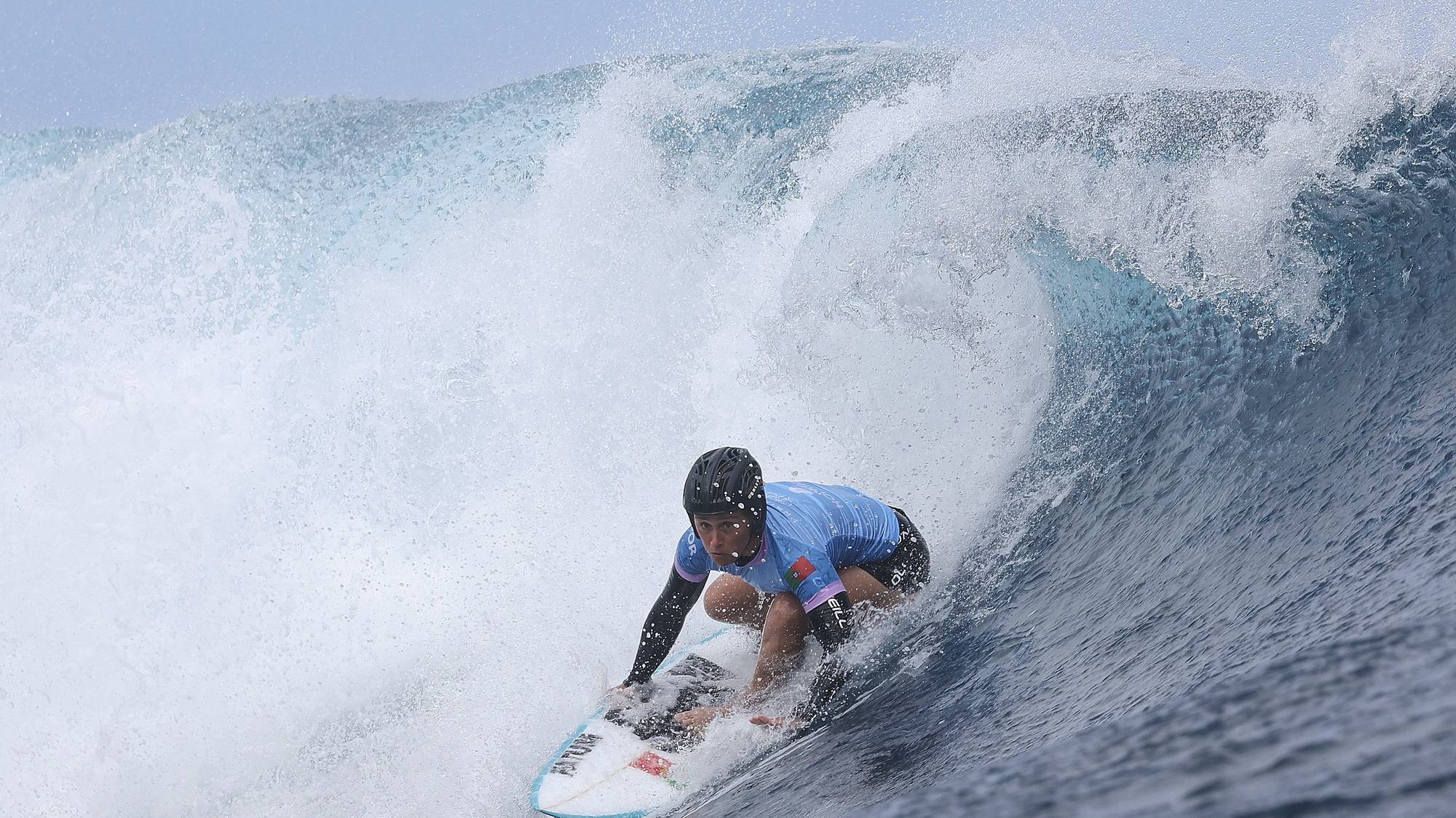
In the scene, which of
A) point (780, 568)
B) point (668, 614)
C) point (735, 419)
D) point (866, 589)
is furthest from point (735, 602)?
point (735, 419)

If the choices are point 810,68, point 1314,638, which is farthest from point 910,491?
point 810,68

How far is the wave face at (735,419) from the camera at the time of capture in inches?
148

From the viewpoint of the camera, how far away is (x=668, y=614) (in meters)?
4.34

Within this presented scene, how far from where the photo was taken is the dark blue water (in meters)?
1.09

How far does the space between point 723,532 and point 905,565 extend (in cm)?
120

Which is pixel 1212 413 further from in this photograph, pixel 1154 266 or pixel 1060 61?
pixel 1060 61

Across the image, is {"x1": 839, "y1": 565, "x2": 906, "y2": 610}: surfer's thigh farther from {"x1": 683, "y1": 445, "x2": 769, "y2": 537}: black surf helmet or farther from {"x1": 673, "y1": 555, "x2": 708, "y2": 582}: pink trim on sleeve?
{"x1": 683, "y1": 445, "x2": 769, "y2": 537}: black surf helmet

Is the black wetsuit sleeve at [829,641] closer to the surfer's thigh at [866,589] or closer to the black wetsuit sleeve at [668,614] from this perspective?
the surfer's thigh at [866,589]

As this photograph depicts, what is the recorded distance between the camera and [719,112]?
10.6 m

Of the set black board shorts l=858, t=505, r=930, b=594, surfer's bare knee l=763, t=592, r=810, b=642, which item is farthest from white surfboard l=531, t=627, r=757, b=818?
black board shorts l=858, t=505, r=930, b=594

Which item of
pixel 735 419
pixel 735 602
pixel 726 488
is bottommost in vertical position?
pixel 735 602

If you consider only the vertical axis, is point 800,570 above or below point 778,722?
above

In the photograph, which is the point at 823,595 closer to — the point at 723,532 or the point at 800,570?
the point at 800,570

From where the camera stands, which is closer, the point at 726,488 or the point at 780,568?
the point at 726,488
